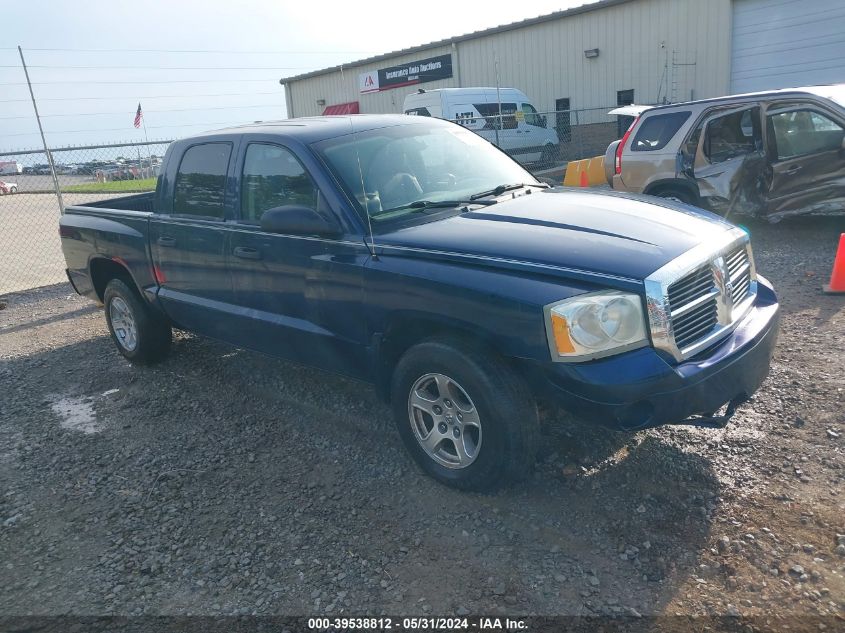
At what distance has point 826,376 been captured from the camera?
457 cm

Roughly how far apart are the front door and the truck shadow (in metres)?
0.60

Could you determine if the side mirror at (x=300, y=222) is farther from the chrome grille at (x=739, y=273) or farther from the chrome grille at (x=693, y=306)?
the chrome grille at (x=739, y=273)

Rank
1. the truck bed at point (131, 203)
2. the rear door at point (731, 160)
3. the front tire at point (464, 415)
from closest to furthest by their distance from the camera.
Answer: the front tire at point (464, 415), the truck bed at point (131, 203), the rear door at point (731, 160)

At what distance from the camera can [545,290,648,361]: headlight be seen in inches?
118

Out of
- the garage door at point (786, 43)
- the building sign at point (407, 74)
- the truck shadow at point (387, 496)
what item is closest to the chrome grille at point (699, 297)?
the truck shadow at point (387, 496)

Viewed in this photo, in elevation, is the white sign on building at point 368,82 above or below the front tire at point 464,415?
above

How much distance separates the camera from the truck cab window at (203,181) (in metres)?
4.77

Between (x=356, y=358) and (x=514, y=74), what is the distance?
850 inches

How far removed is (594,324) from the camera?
3004mm

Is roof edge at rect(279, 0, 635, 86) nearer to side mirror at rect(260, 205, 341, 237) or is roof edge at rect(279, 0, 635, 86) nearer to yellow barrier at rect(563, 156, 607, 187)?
yellow barrier at rect(563, 156, 607, 187)

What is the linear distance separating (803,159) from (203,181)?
22.5ft

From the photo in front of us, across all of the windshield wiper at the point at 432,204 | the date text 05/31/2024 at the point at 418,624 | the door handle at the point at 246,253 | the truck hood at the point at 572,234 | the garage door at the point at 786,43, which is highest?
the garage door at the point at 786,43

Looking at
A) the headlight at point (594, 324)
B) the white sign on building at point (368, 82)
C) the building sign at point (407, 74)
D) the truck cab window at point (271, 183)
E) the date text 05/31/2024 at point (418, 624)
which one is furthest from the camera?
the white sign on building at point (368, 82)

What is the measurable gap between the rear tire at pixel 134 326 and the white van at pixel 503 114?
1320 centimetres
